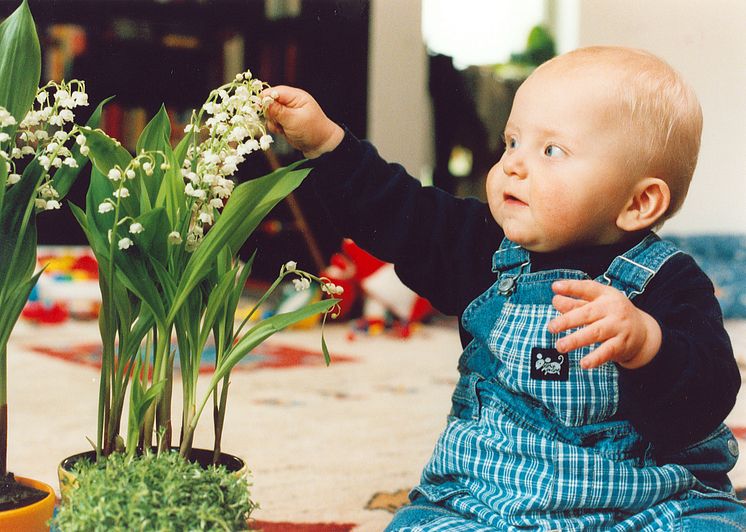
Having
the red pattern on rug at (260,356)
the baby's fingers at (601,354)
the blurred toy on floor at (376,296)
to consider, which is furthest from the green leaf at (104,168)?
the blurred toy on floor at (376,296)

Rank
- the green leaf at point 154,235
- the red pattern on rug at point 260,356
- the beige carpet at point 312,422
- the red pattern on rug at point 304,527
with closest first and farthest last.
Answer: the green leaf at point 154,235, the red pattern on rug at point 304,527, the beige carpet at point 312,422, the red pattern on rug at point 260,356

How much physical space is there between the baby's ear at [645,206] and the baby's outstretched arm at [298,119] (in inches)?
11.5

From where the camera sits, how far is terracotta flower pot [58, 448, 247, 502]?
2.25 ft

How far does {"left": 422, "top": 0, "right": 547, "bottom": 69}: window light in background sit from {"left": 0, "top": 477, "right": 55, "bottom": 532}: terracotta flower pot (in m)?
3.23

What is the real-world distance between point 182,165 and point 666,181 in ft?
1.46

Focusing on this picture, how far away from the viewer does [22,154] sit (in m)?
0.72

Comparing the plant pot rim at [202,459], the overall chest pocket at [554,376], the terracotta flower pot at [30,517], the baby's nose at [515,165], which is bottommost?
the terracotta flower pot at [30,517]

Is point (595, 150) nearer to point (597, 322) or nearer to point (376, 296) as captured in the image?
point (597, 322)

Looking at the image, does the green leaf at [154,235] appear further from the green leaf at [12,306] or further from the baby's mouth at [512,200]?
the baby's mouth at [512,200]

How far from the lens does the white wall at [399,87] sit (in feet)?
12.0

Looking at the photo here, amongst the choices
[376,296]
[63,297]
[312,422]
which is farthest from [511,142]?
[63,297]

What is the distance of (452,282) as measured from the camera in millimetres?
967

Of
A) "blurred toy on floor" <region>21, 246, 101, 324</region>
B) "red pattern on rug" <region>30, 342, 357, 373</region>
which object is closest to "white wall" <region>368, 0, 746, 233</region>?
"blurred toy on floor" <region>21, 246, 101, 324</region>

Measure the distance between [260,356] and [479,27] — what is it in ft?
6.94
